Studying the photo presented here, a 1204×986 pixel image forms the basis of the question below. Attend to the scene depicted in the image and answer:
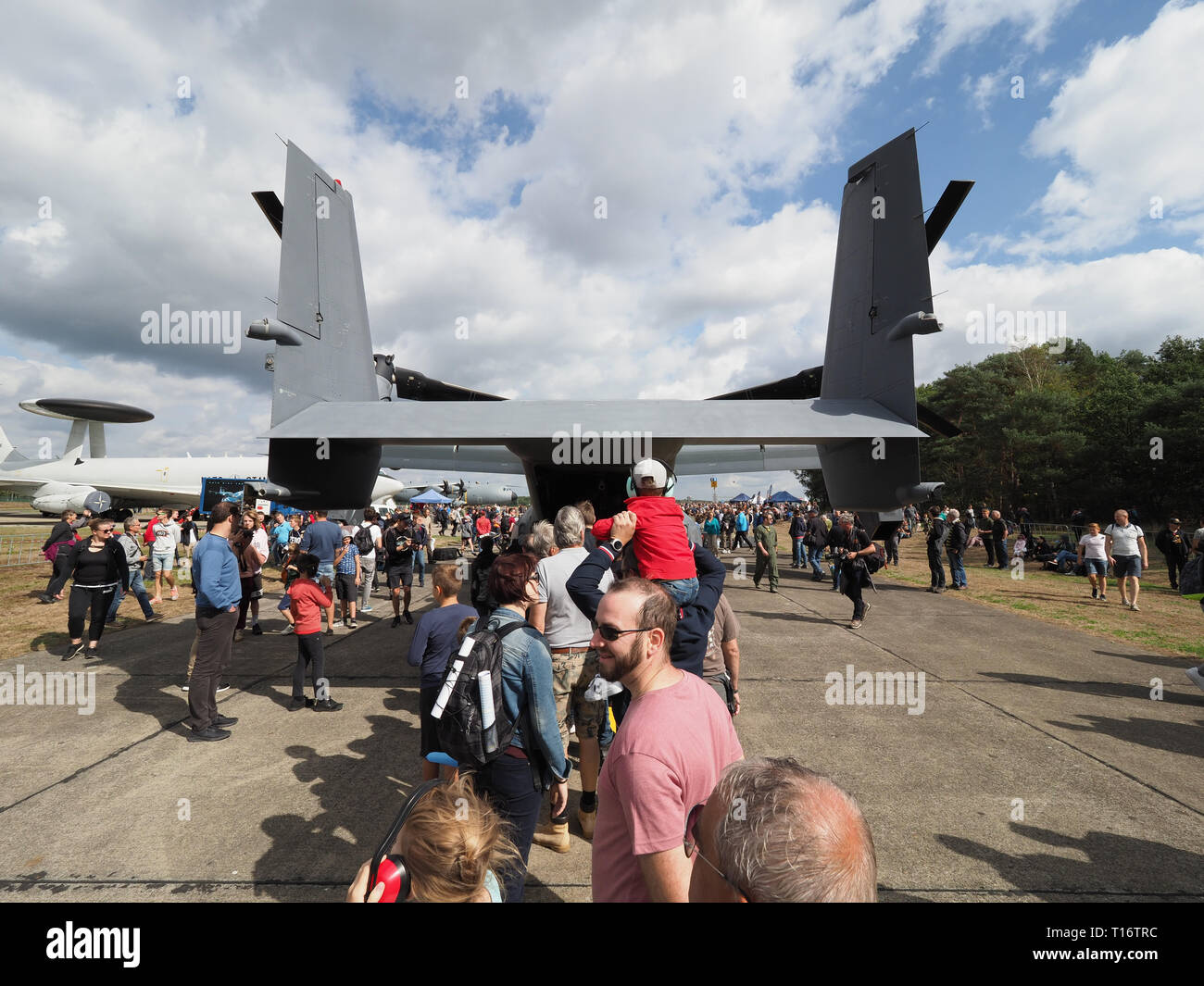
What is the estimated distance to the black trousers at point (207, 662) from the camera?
15.5 feet

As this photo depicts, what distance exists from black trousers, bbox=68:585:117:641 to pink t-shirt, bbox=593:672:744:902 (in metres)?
8.58

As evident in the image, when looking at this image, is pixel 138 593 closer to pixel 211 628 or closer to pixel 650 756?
pixel 211 628

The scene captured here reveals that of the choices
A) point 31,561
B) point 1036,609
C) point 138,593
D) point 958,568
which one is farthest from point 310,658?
point 31,561

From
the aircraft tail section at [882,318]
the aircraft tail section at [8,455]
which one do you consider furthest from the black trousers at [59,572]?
the aircraft tail section at [8,455]

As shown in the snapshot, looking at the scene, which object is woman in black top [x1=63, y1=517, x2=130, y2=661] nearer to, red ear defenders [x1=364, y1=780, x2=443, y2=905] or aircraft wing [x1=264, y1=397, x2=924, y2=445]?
aircraft wing [x1=264, y1=397, x2=924, y2=445]

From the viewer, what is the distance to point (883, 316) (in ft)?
16.2

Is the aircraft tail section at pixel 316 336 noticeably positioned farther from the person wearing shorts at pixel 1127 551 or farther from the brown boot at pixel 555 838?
the person wearing shorts at pixel 1127 551

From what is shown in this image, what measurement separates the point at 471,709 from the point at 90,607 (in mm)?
7993

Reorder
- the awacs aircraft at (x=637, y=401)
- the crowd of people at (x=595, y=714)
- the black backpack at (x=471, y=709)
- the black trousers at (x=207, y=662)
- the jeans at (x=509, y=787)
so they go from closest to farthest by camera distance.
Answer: the crowd of people at (x=595, y=714) → the black backpack at (x=471, y=709) → the jeans at (x=509, y=787) → the awacs aircraft at (x=637, y=401) → the black trousers at (x=207, y=662)

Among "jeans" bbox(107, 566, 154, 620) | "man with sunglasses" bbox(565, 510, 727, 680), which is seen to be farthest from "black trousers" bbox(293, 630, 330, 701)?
"jeans" bbox(107, 566, 154, 620)

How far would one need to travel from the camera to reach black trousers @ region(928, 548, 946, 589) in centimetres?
1279

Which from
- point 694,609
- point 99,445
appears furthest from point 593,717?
point 99,445

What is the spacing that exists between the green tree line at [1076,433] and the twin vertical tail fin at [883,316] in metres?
24.4
